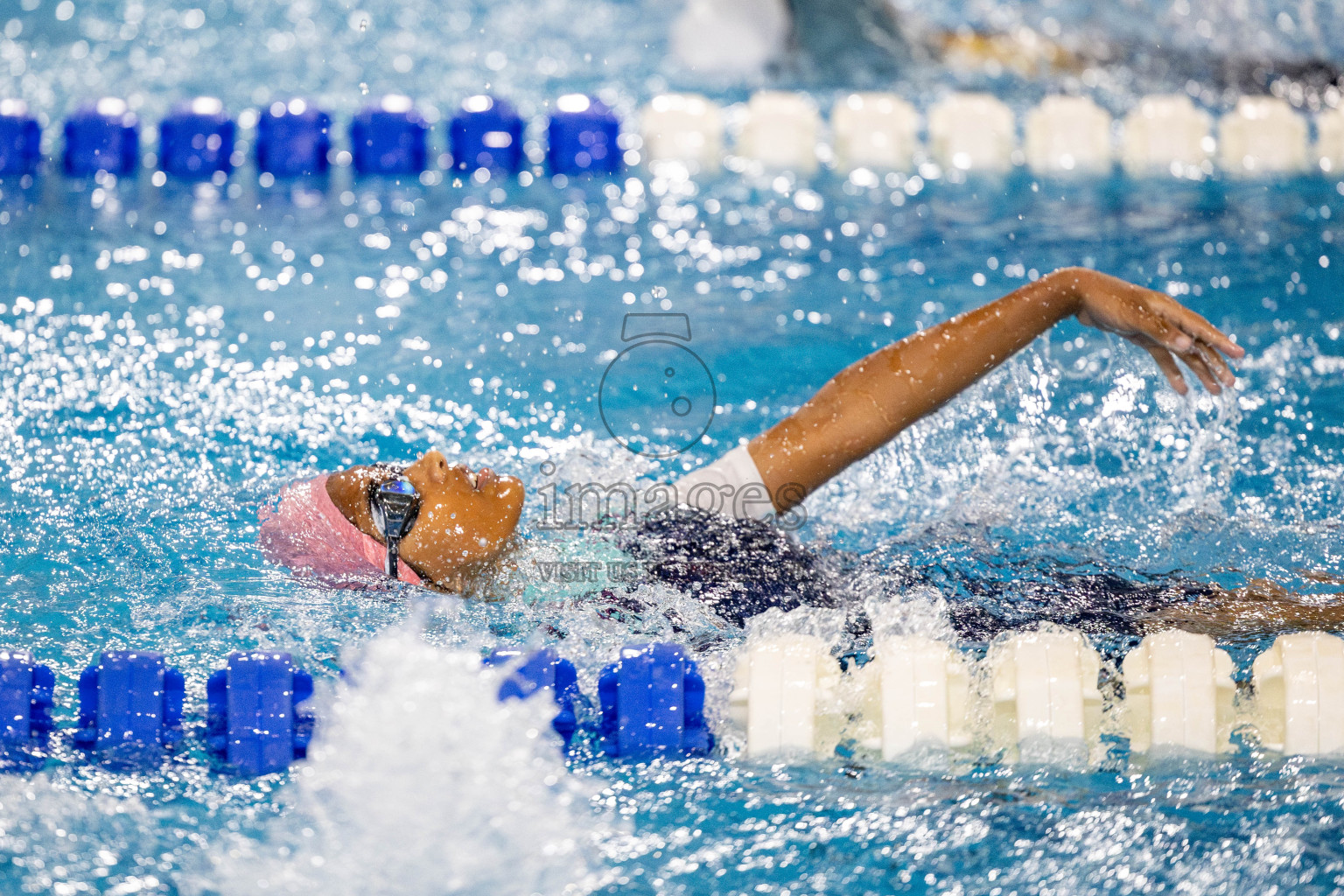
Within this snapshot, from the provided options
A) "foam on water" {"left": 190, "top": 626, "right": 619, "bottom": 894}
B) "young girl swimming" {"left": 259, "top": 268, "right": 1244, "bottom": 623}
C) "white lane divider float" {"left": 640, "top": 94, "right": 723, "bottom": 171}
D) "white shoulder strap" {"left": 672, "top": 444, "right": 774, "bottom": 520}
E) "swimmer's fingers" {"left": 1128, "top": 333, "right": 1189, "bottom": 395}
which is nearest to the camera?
"foam on water" {"left": 190, "top": 626, "right": 619, "bottom": 894}

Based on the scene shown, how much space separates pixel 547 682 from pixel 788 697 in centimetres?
33

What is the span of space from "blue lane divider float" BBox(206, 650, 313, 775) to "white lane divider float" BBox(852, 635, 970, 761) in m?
0.78

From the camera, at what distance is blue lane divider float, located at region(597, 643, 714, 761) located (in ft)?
6.29

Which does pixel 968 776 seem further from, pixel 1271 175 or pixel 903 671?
pixel 1271 175

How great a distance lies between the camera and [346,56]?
5.34m

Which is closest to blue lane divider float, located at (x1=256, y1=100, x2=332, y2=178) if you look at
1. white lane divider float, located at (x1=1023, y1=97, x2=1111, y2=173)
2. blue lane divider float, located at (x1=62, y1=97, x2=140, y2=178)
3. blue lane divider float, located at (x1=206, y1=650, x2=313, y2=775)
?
blue lane divider float, located at (x1=62, y1=97, x2=140, y2=178)

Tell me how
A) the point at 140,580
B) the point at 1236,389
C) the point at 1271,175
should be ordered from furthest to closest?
the point at 1271,175 < the point at 1236,389 < the point at 140,580

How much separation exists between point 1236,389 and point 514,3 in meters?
3.85

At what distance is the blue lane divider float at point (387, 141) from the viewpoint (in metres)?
4.24

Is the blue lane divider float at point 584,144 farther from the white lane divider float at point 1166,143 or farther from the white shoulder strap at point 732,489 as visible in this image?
the white shoulder strap at point 732,489

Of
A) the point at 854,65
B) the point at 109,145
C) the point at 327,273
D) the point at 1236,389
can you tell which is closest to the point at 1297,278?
the point at 1236,389

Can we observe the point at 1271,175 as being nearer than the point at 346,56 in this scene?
Yes

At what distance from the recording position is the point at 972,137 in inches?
167

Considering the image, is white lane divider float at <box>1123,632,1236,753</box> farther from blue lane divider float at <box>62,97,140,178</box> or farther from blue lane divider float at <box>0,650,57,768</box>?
blue lane divider float at <box>62,97,140,178</box>
